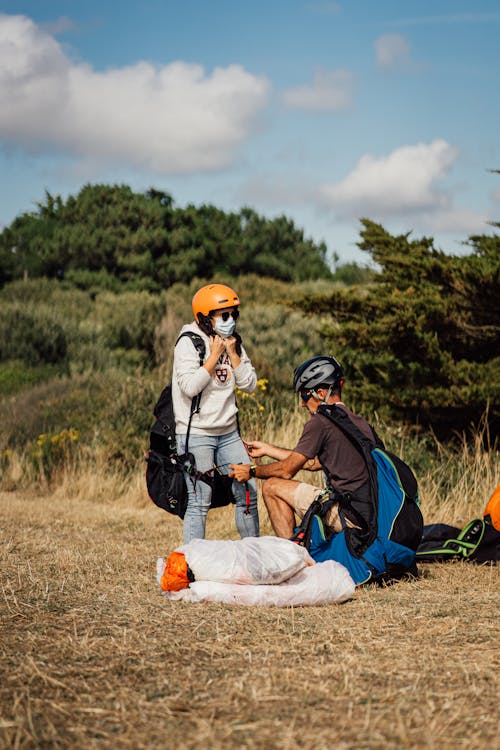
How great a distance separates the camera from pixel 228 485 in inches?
229

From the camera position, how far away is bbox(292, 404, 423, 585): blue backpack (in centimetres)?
510

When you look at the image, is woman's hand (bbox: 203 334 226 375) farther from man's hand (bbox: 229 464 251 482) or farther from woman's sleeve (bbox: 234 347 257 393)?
man's hand (bbox: 229 464 251 482)

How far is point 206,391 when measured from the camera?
5.64 meters

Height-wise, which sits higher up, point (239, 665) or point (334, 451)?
point (334, 451)

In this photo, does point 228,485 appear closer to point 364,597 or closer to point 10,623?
point 364,597

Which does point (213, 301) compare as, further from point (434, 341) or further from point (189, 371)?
point (434, 341)

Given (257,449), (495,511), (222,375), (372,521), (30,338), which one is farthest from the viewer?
(30,338)

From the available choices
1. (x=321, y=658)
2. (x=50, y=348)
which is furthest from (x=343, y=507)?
(x=50, y=348)

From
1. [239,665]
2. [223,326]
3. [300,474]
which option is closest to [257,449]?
[223,326]

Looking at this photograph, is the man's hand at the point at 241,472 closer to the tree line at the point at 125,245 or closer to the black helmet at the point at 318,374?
the black helmet at the point at 318,374

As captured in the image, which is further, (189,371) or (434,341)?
(434,341)

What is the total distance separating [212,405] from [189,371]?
0.28 m

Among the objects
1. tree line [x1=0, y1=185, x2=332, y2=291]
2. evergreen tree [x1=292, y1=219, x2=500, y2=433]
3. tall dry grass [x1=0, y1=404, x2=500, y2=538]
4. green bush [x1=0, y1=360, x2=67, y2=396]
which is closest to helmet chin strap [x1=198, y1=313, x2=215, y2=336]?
tall dry grass [x1=0, y1=404, x2=500, y2=538]

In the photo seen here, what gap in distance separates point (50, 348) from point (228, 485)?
1759cm
